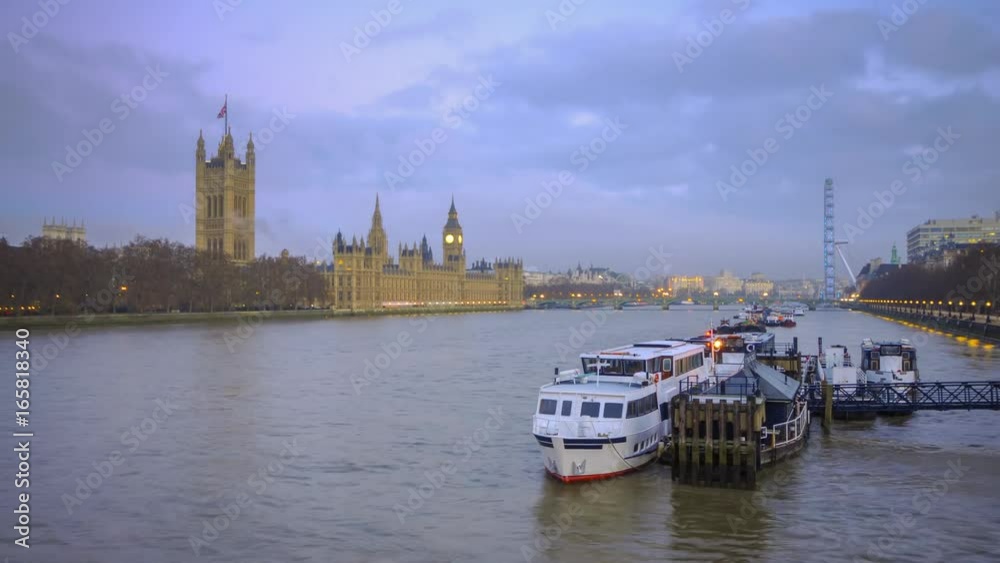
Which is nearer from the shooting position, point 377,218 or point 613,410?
point 613,410

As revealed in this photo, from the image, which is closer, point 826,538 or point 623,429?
point 826,538

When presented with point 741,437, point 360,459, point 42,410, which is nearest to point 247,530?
point 360,459

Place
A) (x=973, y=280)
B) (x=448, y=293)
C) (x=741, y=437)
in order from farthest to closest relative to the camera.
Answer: (x=448, y=293) < (x=973, y=280) < (x=741, y=437)

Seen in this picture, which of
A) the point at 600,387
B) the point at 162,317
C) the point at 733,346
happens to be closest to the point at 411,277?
the point at 162,317

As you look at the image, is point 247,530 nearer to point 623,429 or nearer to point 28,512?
point 28,512

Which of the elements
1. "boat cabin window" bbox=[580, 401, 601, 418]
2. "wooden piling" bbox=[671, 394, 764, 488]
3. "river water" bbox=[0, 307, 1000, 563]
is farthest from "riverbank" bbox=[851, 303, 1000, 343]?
"boat cabin window" bbox=[580, 401, 601, 418]

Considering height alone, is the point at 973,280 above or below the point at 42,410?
above

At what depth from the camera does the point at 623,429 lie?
18.5 meters

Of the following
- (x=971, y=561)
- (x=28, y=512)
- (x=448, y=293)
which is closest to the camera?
(x=971, y=561)

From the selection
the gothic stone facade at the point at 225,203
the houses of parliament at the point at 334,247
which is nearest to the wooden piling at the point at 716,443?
the houses of parliament at the point at 334,247

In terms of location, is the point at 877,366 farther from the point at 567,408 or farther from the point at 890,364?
the point at 567,408

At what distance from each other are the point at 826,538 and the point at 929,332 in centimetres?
6227

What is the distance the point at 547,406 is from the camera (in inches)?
741

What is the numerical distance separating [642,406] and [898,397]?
10.6 meters
